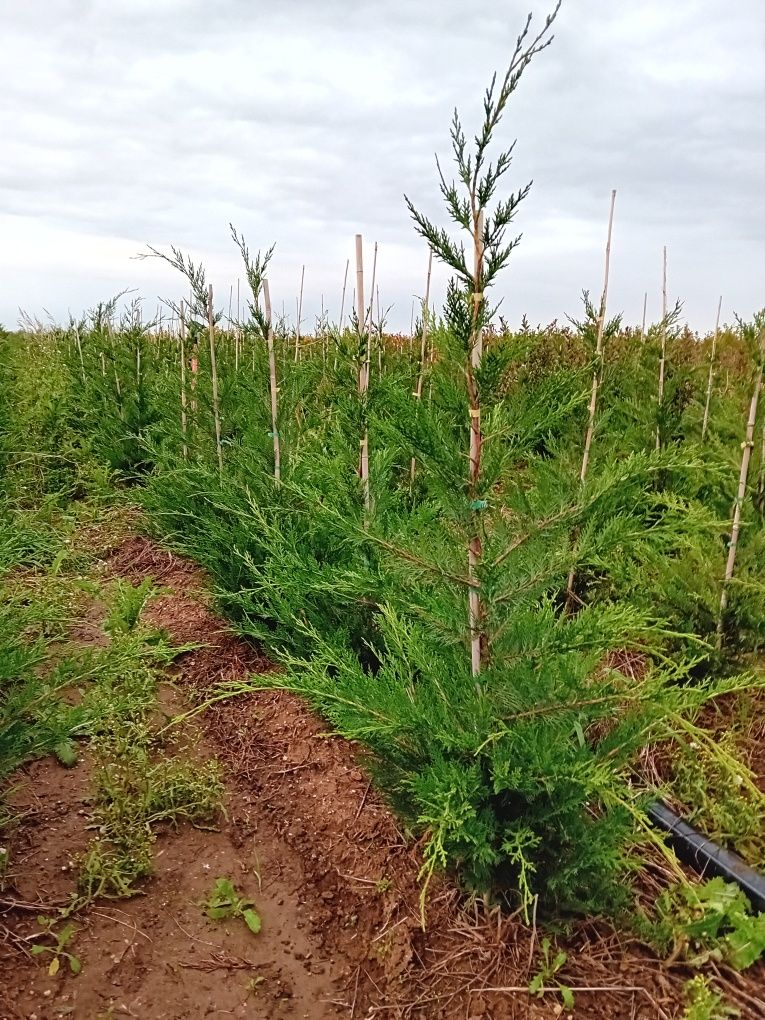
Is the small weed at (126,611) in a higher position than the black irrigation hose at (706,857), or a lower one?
higher

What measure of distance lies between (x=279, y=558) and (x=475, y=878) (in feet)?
5.80

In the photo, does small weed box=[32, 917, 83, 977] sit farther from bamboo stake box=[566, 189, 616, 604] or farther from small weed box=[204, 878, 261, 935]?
bamboo stake box=[566, 189, 616, 604]

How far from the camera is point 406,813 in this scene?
2.49 metres

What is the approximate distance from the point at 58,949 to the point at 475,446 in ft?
6.94

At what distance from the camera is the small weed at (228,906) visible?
2.54m

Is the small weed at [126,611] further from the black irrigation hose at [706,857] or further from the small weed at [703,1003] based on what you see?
the small weed at [703,1003]

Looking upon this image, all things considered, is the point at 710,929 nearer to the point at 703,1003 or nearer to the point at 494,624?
the point at 703,1003

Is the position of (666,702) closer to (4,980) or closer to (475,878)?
(475,878)

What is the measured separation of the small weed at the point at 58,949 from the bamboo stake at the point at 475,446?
5.24 ft

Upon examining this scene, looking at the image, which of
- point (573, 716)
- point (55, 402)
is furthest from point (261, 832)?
point (55, 402)

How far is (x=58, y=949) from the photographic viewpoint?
7.45 ft

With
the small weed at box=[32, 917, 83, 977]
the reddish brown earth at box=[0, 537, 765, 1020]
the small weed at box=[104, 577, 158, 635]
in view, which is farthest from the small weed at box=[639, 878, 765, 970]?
the small weed at box=[104, 577, 158, 635]

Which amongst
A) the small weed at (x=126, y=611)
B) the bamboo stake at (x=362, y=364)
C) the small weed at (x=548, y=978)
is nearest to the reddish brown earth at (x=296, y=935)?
the small weed at (x=548, y=978)

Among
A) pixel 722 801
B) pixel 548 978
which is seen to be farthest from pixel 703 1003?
pixel 722 801
